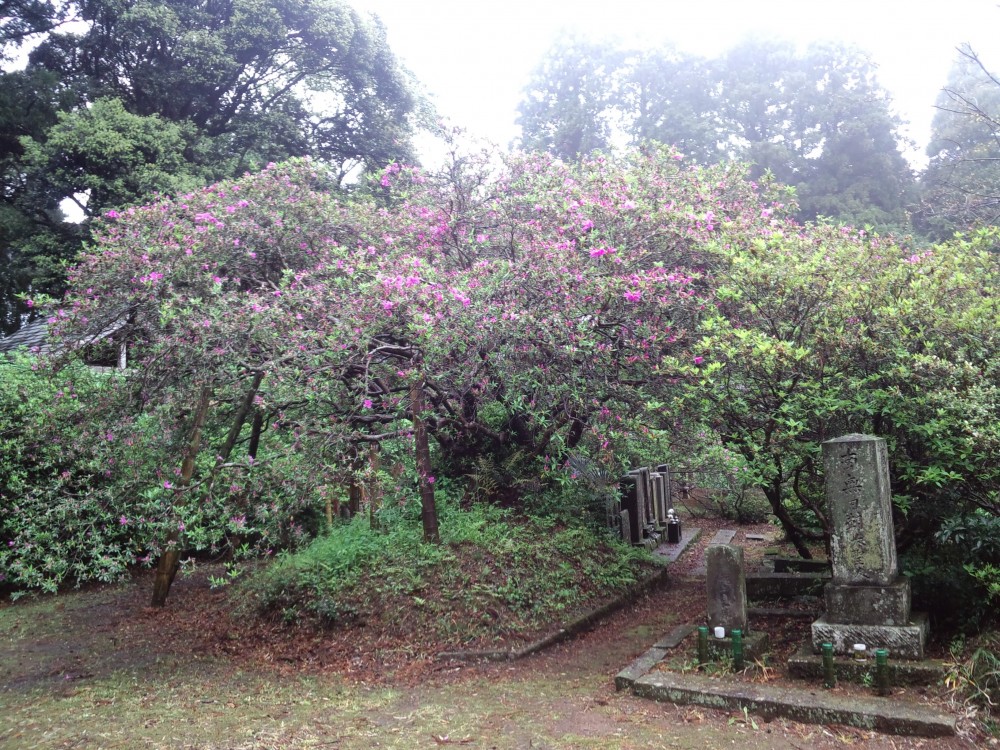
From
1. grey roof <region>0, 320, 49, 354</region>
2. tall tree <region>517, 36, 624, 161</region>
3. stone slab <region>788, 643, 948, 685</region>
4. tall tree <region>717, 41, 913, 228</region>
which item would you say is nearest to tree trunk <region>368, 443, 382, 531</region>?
stone slab <region>788, 643, 948, 685</region>

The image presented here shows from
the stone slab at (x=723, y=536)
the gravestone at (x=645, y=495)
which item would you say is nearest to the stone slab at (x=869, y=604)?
the gravestone at (x=645, y=495)

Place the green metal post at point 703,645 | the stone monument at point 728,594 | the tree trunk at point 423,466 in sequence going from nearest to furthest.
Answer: the green metal post at point 703,645
the stone monument at point 728,594
the tree trunk at point 423,466

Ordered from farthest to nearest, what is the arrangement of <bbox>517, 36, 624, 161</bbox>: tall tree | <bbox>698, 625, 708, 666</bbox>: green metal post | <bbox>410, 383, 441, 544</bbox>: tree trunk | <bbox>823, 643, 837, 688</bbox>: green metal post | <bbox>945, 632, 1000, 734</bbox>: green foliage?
<bbox>517, 36, 624, 161</bbox>: tall tree, <bbox>410, 383, 441, 544</bbox>: tree trunk, <bbox>698, 625, 708, 666</bbox>: green metal post, <bbox>823, 643, 837, 688</bbox>: green metal post, <bbox>945, 632, 1000, 734</bbox>: green foliage

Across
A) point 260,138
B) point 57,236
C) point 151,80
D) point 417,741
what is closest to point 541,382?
point 417,741

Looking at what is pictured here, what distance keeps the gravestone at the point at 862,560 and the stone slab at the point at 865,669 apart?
210 mm

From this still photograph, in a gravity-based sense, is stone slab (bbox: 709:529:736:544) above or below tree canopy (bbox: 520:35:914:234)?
below

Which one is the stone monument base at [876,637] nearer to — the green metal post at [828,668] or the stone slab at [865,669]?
the stone slab at [865,669]

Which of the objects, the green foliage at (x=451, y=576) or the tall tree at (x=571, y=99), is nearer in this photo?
the green foliage at (x=451, y=576)

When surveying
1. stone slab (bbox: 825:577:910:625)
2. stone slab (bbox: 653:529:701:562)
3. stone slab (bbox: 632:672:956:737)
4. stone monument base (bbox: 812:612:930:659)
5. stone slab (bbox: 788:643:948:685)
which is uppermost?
stone slab (bbox: 825:577:910:625)

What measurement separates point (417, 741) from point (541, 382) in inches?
168

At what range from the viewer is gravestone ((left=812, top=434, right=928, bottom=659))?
6039 mm

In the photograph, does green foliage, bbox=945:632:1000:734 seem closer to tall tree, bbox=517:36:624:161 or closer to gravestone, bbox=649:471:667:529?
gravestone, bbox=649:471:667:529

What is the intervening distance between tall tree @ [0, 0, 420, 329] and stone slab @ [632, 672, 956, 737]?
14.3 meters

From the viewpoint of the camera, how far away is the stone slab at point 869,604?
19.8 feet
